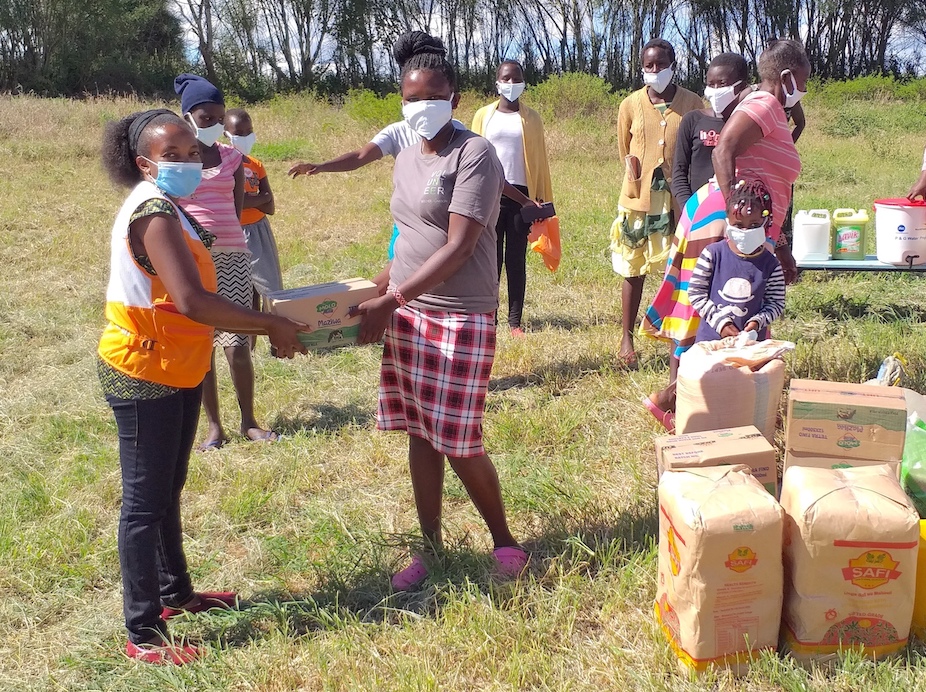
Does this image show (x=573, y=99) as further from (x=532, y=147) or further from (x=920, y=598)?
(x=920, y=598)

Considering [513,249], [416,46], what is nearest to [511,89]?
[513,249]

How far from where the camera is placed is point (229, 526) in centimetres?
349

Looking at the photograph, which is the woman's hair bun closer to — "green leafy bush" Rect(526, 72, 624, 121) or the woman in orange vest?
the woman in orange vest

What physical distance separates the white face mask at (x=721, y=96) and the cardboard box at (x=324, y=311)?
249 centimetres

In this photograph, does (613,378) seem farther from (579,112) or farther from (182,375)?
(579,112)

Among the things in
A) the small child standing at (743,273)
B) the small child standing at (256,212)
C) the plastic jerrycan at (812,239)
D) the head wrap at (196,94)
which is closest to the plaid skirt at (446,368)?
the small child standing at (743,273)

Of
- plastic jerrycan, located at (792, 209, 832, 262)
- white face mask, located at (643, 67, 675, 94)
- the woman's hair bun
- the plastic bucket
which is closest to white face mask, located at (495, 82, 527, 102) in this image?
white face mask, located at (643, 67, 675, 94)

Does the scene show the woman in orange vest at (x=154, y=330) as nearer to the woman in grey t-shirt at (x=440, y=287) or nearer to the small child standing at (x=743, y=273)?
the woman in grey t-shirt at (x=440, y=287)

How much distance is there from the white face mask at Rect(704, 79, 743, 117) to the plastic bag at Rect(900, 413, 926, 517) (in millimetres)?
2025

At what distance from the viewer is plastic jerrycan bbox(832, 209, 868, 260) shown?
499 cm

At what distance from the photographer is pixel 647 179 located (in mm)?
4996

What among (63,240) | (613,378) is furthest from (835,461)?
(63,240)

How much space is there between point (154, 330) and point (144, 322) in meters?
0.04

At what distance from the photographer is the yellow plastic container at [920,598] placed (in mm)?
2369
